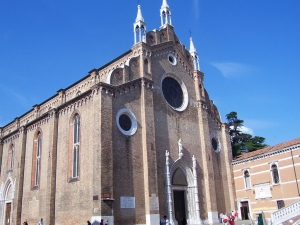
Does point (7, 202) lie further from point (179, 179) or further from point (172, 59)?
point (172, 59)

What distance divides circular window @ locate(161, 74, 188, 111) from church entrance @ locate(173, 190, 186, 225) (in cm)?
646

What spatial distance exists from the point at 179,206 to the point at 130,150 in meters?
6.13

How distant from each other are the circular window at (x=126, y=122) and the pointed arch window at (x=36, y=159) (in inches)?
339

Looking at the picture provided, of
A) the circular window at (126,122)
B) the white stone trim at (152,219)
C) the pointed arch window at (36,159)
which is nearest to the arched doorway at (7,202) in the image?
the pointed arch window at (36,159)

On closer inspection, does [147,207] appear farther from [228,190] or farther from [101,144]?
[228,190]

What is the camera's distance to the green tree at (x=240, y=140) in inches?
1525

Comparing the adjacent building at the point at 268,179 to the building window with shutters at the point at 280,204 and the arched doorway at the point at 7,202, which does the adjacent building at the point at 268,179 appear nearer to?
the building window with shutters at the point at 280,204

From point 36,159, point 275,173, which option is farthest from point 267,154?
point 36,159

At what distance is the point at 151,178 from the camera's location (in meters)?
20.0

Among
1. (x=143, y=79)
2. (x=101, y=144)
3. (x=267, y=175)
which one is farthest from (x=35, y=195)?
(x=267, y=175)

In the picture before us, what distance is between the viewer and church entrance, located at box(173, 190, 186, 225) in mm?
22219

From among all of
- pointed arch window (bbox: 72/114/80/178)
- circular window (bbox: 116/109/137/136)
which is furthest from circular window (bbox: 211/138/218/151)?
pointed arch window (bbox: 72/114/80/178)

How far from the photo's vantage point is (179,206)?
22641 millimetres

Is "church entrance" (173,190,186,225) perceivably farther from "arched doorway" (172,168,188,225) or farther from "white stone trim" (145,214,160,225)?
"white stone trim" (145,214,160,225)
